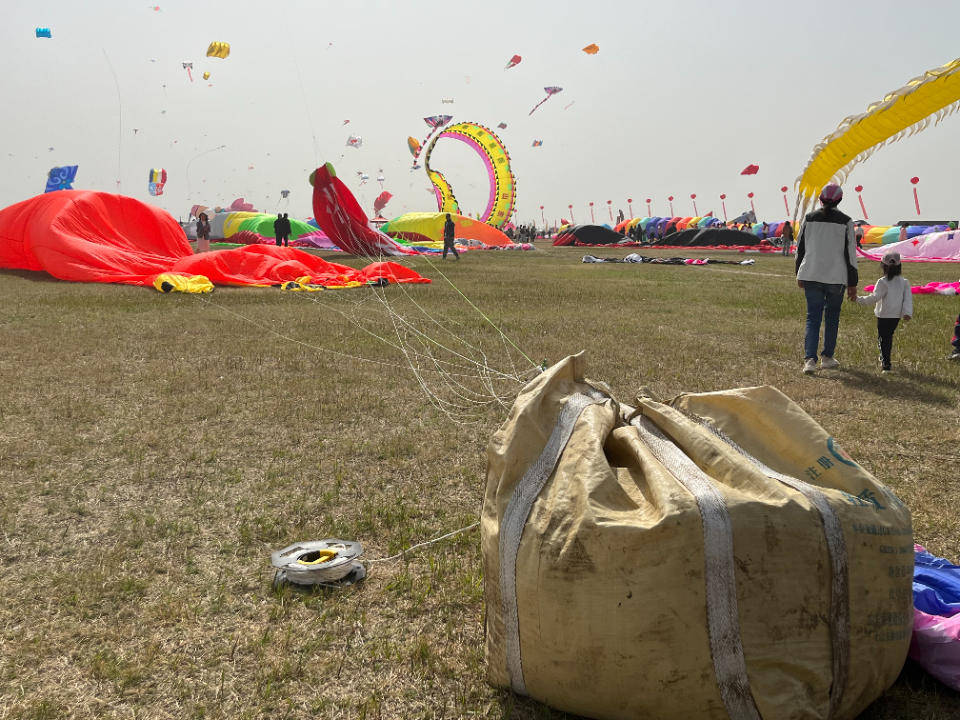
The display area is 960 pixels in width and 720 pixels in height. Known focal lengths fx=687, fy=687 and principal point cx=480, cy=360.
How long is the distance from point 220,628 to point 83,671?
1.32ft

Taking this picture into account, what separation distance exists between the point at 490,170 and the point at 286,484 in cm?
3343

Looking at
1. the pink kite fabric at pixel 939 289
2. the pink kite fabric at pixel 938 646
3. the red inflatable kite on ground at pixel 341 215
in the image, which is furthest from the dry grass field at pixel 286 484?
the red inflatable kite on ground at pixel 341 215

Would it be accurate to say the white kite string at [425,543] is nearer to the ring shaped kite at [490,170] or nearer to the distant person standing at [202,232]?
the distant person standing at [202,232]

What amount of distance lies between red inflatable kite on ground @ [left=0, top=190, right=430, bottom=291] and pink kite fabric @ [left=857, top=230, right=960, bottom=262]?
1949 centimetres

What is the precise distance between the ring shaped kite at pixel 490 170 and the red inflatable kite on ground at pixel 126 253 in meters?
19.7

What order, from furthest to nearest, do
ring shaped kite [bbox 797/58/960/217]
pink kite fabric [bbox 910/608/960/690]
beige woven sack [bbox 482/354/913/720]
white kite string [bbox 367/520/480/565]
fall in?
ring shaped kite [bbox 797/58/960/217]
white kite string [bbox 367/520/480/565]
pink kite fabric [bbox 910/608/960/690]
beige woven sack [bbox 482/354/913/720]

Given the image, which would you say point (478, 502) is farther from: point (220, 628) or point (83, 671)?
point (83, 671)

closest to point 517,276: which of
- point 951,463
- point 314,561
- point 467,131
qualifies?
point 951,463

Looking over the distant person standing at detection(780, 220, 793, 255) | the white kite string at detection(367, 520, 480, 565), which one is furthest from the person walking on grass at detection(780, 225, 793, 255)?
the white kite string at detection(367, 520, 480, 565)

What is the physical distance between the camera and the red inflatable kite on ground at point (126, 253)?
519 inches

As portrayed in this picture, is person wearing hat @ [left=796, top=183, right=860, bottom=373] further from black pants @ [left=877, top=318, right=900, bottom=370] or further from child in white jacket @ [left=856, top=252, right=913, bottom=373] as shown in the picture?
black pants @ [left=877, top=318, right=900, bottom=370]

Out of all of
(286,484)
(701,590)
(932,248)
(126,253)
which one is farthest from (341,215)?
(932,248)

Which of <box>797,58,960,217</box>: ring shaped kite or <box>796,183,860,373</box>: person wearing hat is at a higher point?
<box>797,58,960,217</box>: ring shaped kite

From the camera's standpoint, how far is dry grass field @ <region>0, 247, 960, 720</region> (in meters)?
2.06
